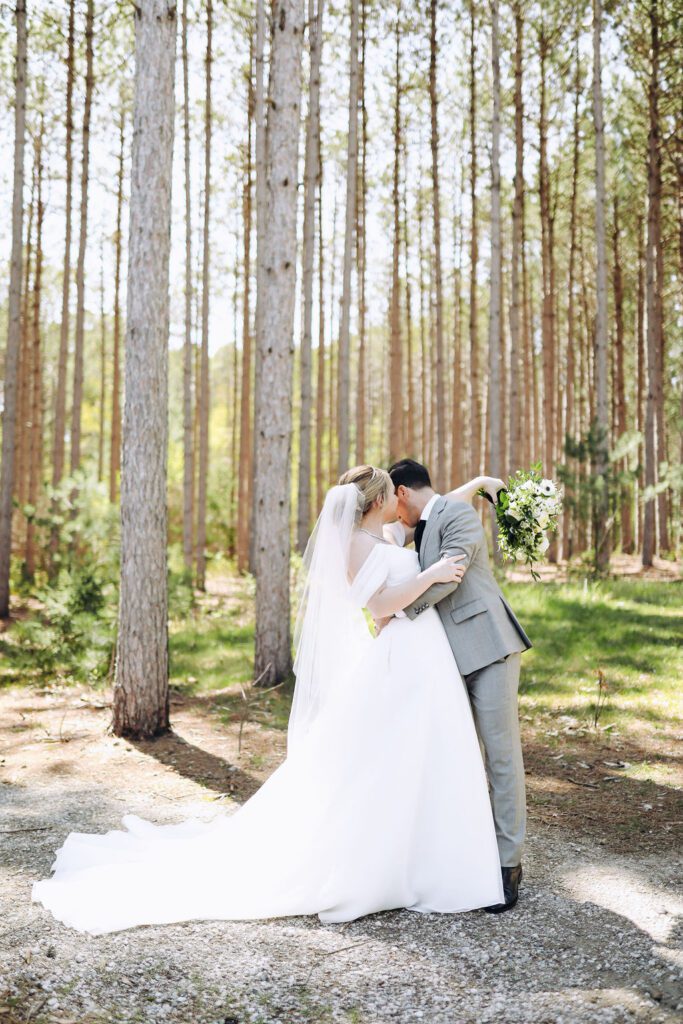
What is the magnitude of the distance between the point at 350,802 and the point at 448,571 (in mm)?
1183

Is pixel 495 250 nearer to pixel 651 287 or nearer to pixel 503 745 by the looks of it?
pixel 651 287

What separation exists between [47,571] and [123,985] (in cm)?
1237

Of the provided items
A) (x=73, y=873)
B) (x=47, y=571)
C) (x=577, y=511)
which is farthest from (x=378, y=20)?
(x=73, y=873)

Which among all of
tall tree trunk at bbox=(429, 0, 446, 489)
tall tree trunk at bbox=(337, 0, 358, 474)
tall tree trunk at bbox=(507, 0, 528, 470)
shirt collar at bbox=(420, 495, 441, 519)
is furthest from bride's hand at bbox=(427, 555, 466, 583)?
tall tree trunk at bbox=(429, 0, 446, 489)

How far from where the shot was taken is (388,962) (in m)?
3.31

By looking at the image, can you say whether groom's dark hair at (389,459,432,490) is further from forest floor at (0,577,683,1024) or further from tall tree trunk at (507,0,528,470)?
tall tree trunk at (507,0,528,470)

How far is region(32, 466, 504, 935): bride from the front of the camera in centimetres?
378

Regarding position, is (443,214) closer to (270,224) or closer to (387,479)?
(270,224)

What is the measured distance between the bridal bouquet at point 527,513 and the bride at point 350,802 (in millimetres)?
267

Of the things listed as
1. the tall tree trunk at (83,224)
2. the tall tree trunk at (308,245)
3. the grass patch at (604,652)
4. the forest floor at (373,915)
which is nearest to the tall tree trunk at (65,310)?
the tall tree trunk at (83,224)

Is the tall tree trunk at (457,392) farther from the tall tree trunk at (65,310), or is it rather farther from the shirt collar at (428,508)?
the shirt collar at (428,508)

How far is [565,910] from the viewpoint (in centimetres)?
383

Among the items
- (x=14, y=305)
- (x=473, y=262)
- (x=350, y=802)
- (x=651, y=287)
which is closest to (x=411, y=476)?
(x=350, y=802)

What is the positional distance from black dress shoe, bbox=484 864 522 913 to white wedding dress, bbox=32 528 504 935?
75 mm
